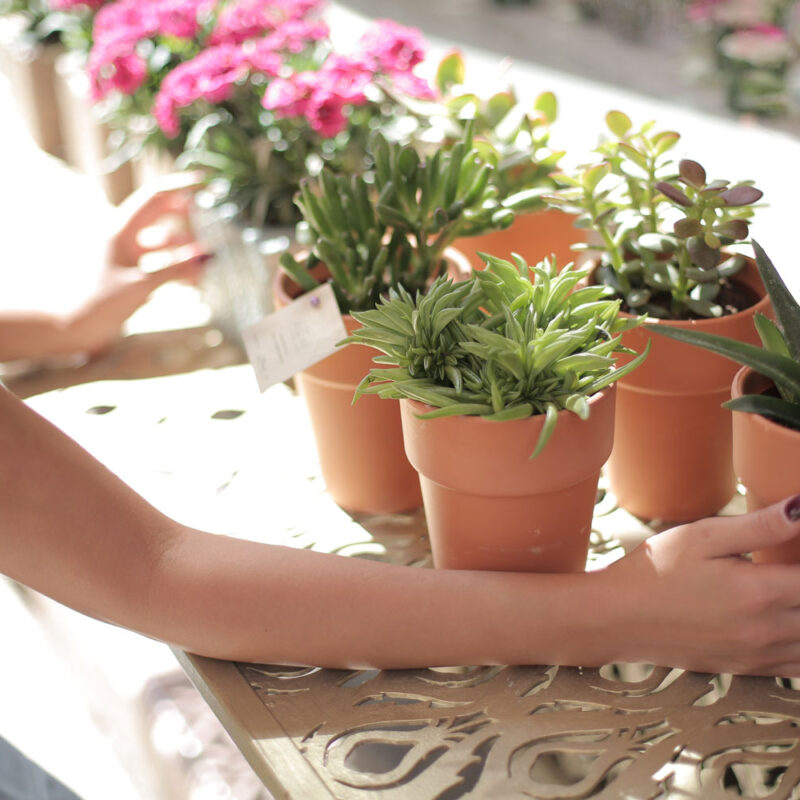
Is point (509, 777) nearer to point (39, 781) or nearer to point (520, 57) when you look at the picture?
point (39, 781)

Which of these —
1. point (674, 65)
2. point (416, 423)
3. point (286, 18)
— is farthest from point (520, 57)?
point (416, 423)

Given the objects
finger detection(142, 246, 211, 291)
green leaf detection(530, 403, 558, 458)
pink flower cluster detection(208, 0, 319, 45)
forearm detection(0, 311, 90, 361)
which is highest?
pink flower cluster detection(208, 0, 319, 45)

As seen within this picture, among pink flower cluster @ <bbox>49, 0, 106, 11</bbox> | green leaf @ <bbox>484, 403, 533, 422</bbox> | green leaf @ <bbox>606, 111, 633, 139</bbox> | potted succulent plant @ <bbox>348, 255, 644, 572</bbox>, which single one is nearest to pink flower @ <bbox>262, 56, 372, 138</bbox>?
green leaf @ <bbox>606, 111, 633, 139</bbox>

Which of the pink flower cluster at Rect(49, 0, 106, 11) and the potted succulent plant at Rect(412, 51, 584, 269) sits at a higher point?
the pink flower cluster at Rect(49, 0, 106, 11)

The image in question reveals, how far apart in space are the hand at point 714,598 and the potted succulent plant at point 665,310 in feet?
0.48

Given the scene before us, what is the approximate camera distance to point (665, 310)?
0.73 m

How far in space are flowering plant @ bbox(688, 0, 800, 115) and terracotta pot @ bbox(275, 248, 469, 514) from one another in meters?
0.77

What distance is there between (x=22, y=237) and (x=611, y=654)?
Result: 47.7 inches

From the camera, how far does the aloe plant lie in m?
0.58

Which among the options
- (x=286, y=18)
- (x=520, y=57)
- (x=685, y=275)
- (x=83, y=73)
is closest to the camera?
(x=685, y=275)

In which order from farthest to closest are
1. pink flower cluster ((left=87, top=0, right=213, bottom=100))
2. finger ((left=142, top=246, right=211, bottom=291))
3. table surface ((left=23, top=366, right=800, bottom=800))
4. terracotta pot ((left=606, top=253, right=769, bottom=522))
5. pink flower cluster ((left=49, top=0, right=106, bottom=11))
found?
pink flower cluster ((left=49, top=0, right=106, bottom=11))
pink flower cluster ((left=87, top=0, right=213, bottom=100))
finger ((left=142, top=246, right=211, bottom=291))
terracotta pot ((left=606, top=253, right=769, bottom=522))
table surface ((left=23, top=366, right=800, bottom=800))

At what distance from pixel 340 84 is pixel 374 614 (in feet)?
2.12

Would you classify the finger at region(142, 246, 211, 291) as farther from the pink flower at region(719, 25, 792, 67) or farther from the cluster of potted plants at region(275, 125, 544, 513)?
the pink flower at region(719, 25, 792, 67)

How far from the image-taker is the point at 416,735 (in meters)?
0.58
